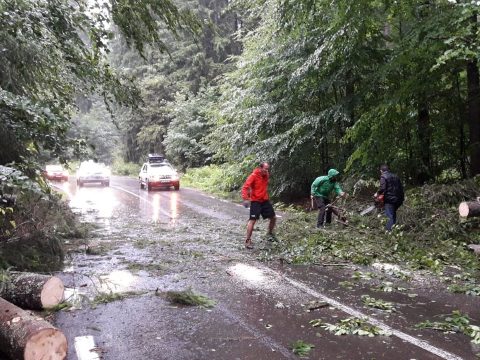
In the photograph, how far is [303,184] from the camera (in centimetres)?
1914

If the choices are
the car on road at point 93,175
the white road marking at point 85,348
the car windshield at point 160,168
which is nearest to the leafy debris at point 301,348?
the white road marking at point 85,348

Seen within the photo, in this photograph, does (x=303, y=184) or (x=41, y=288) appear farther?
(x=303, y=184)

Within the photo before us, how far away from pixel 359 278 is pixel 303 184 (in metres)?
11.4

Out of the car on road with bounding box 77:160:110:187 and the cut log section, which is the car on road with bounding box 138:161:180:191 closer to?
the car on road with bounding box 77:160:110:187

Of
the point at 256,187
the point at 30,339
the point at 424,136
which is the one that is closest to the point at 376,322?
the point at 30,339

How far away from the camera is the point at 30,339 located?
171 inches

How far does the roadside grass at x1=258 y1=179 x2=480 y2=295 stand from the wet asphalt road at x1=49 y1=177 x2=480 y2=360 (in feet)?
2.08

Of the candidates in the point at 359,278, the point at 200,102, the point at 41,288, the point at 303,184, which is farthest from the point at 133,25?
the point at 200,102

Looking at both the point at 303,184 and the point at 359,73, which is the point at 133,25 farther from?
the point at 303,184

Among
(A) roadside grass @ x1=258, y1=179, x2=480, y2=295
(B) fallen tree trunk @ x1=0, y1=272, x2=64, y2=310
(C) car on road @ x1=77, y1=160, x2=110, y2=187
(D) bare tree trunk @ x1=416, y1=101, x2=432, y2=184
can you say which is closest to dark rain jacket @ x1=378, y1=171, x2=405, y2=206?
(A) roadside grass @ x1=258, y1=179, x2=480, y2=295

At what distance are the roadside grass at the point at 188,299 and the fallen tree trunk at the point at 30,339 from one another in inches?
84.2

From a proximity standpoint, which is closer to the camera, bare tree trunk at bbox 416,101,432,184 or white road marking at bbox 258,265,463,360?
white road marking at bbox 258,265,463,360

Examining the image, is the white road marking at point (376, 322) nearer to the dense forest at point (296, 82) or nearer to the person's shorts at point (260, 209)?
the person's shorts at point (260, 209)

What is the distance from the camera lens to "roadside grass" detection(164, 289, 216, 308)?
257 inches
